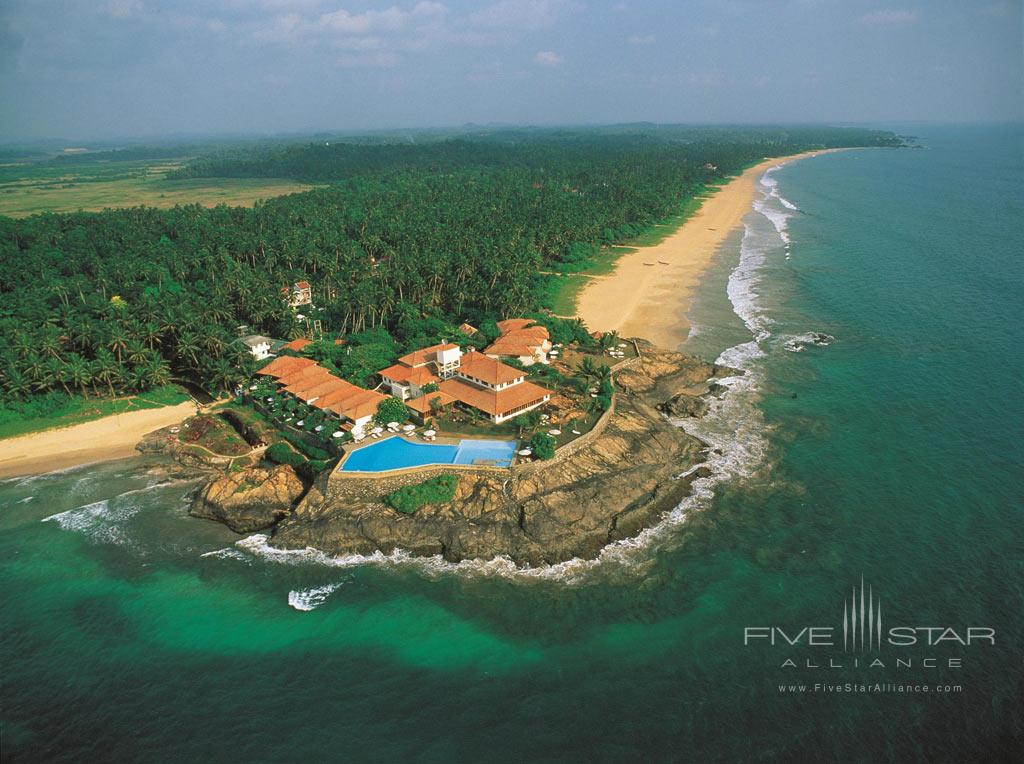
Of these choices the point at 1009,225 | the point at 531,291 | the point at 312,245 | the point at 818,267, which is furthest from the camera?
the point at 1009,225

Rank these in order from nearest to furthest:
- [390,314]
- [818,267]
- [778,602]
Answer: [778,602]
[390,314]
[818,267]

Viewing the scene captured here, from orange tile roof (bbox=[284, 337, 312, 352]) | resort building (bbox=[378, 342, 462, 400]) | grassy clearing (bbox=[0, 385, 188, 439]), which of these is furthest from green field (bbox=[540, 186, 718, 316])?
grassy clearing (bbox=[0, 385, 188, 439])

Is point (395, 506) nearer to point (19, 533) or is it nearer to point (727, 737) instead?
point (727, 737)

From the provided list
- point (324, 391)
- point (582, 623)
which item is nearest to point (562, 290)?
point (324, 391)

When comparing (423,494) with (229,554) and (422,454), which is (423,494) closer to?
(422,454)

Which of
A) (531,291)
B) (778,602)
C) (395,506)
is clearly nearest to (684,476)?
(778,602)

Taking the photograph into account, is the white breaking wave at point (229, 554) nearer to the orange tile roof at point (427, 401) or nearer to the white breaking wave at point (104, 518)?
the white breaking wave at point (104, 518)

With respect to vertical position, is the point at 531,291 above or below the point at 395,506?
above
